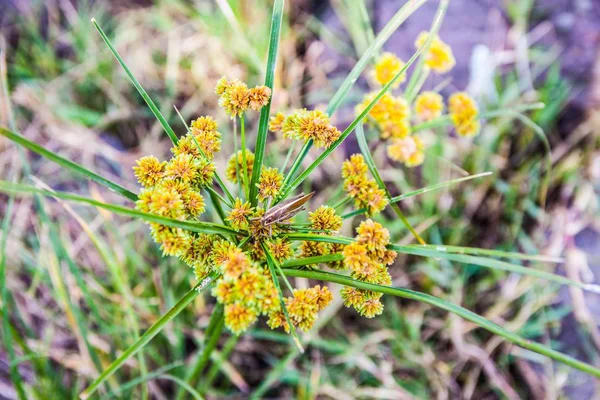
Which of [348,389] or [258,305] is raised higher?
[258,305]

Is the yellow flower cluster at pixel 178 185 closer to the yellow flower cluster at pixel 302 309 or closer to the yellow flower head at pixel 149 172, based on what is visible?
the yellow flower head at pixel 149 172

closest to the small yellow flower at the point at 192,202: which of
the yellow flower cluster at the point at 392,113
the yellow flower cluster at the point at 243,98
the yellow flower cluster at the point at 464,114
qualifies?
the yellow flower cluster at the point at 243,98

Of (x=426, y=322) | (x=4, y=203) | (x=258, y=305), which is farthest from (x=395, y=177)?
(x=4, y=203)

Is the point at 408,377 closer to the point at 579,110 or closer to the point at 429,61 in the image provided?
the point at 429,61

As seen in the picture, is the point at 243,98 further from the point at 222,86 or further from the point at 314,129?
the point at 314,129

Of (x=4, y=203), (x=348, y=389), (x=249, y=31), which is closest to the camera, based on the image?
(x=348, y=389)

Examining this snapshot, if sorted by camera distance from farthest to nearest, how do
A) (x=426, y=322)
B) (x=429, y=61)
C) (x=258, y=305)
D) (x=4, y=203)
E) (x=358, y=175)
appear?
(x=4, y=203) → (x=426, y=322) → (x=429, y=61) → (x=358, y=175) → (x=258, y=305)
